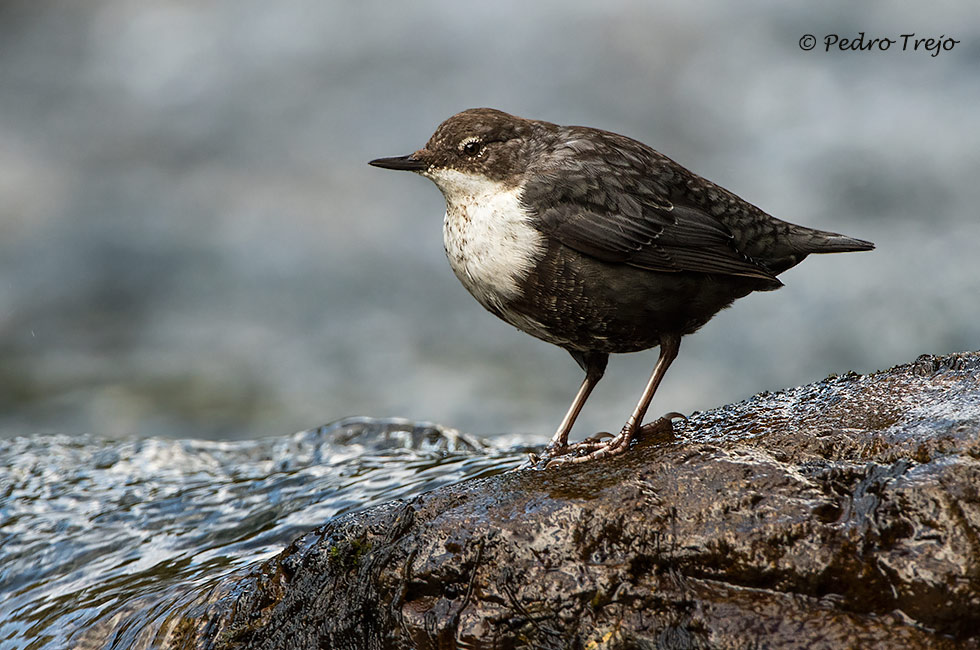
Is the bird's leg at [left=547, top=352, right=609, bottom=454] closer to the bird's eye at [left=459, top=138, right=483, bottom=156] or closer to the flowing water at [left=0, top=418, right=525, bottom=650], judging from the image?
the flowing water at [left=0, top=418, right=525, bottom=650]

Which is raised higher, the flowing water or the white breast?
the white breast

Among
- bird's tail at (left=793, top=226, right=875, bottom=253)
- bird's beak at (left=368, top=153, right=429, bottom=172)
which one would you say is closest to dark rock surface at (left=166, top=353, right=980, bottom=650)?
bird's tail at (left=793, top=226, right=875, bottom=253)

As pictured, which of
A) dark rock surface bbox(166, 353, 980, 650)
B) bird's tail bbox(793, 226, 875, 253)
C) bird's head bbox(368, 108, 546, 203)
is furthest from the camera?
bird's tail bbox(793, 226, 875, 253)

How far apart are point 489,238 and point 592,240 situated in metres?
0.36

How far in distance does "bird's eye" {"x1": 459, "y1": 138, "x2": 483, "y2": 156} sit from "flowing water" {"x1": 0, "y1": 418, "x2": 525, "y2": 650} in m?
1.30

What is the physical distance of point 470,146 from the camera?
382 centimetres

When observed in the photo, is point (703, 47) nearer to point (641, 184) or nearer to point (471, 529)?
point (641, 184)

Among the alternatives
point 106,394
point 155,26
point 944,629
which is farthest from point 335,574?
point 155,26

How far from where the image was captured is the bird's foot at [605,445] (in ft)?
10.7

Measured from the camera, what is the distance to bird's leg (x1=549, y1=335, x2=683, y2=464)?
10.7 ft

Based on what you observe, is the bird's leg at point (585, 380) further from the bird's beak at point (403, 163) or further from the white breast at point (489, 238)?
the bird's beak at point (403, 163)

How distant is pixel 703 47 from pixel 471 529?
8.09 meters

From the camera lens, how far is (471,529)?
2656 mm

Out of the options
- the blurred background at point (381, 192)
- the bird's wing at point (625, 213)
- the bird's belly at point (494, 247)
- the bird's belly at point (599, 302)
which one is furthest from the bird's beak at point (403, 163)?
the blurred background at point (381, 192)
